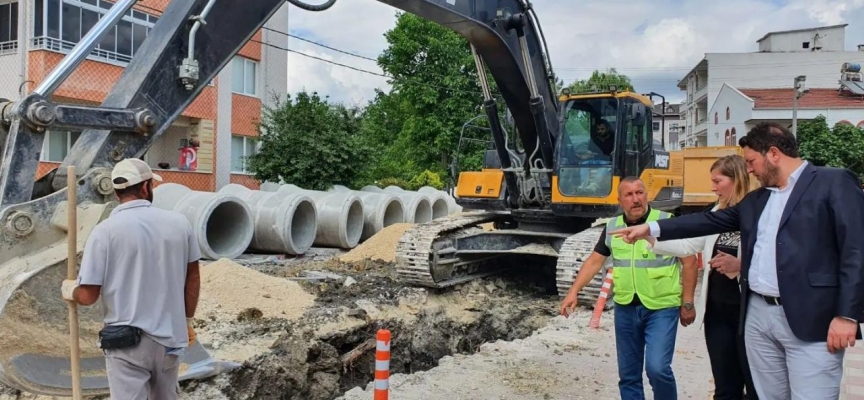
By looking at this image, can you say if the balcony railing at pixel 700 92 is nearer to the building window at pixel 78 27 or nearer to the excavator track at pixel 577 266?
the building window at pixel 78 27

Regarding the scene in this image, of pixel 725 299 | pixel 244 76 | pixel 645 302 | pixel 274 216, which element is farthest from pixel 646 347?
pixel 244 76

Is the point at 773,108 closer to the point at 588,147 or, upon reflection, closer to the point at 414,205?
the point at 414,205

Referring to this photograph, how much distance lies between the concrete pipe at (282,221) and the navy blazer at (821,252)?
36.2 feet

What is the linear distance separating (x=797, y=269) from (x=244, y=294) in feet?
22.2

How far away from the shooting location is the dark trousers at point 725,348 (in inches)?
156

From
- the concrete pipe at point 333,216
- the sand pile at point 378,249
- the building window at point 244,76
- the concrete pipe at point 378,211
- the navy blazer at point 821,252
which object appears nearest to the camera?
the navy blazer at point 821,252

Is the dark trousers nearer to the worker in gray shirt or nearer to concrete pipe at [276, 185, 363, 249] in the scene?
the worker in gray shirt

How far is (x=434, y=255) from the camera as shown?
9570 mm

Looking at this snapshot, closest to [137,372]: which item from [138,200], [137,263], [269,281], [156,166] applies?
[137,263]

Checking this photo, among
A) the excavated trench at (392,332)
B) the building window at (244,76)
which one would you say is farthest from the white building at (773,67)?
the excavated trench at (392,332)

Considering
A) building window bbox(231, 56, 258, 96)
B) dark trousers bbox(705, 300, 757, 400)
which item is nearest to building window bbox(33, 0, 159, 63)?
building window bbox(231, 56, 258, 96)

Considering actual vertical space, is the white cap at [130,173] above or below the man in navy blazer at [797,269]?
above

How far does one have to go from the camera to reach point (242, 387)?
6.11m

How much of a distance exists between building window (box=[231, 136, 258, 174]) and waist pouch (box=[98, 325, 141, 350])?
1889 centimetres
